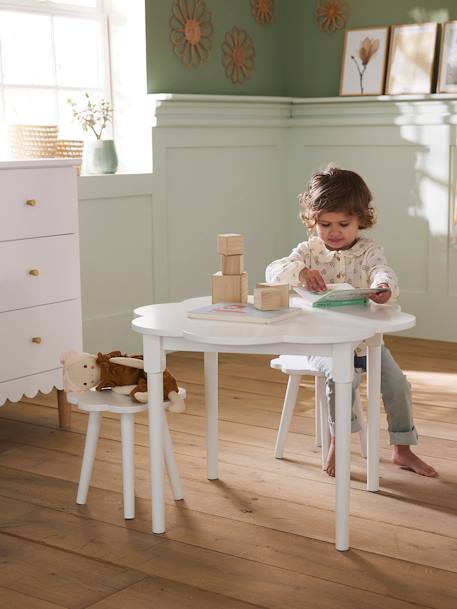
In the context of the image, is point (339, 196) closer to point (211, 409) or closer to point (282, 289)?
point (282, 289)

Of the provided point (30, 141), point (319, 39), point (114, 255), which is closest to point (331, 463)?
point (114, 255)

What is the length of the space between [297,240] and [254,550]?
3.19m

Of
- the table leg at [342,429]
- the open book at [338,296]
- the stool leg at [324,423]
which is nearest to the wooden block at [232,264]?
the open book at [338,296]

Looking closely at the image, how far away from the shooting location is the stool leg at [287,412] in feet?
9.73

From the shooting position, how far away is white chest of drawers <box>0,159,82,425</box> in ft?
10.3

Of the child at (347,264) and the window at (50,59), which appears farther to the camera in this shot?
the window at (50,59)

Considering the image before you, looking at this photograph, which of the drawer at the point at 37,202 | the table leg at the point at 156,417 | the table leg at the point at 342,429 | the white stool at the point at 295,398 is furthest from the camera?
the drawer at the point at 37,202

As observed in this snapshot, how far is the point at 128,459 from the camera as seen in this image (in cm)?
250

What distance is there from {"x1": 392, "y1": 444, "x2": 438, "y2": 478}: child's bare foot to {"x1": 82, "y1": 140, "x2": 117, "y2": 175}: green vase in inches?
79.4

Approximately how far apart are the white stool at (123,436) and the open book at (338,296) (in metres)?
0.43

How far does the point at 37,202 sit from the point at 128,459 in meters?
1.10

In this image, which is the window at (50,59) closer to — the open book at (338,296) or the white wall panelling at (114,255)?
the white wall panelling at (114,255)

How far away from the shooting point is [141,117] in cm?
450

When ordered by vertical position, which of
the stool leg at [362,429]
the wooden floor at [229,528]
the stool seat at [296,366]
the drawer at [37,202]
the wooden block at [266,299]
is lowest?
the wooden floor at [229,528]
